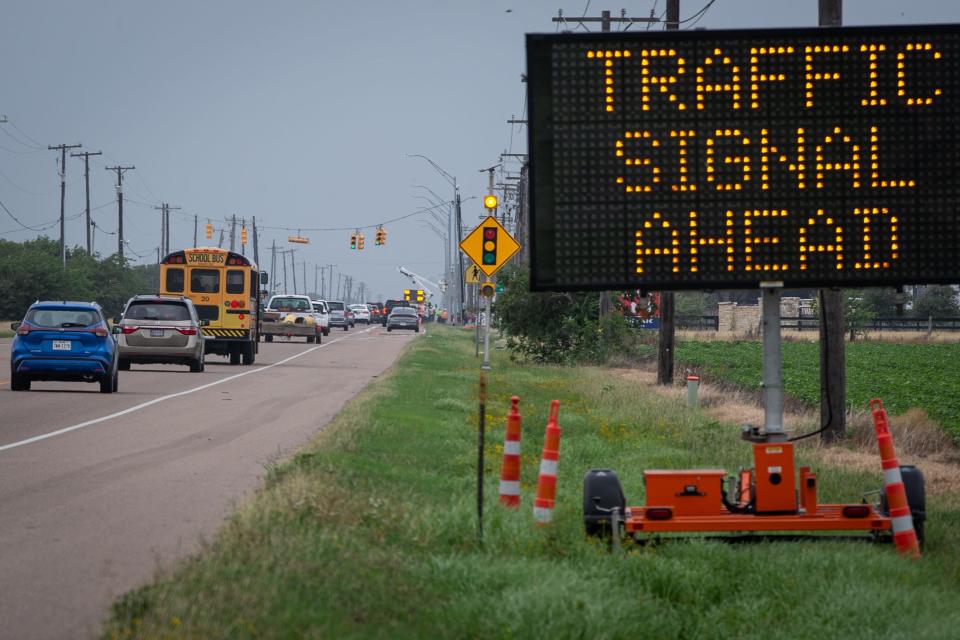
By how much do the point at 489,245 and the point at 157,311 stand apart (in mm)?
8511

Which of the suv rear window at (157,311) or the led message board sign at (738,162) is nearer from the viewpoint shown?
the led message board sign at (738,162)

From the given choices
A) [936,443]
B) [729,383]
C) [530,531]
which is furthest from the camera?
[729,383]

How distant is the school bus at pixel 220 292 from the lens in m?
39.2

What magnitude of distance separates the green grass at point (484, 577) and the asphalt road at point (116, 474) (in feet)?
1.88

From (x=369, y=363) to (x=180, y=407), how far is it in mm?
18814

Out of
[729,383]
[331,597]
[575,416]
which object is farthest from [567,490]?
[729,383]

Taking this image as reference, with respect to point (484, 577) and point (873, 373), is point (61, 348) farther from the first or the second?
point (873, 373)

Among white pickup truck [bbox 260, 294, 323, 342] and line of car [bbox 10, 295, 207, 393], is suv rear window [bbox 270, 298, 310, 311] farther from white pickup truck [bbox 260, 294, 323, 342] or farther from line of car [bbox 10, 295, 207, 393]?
line of car [bbox 10, 295, 207, 393]

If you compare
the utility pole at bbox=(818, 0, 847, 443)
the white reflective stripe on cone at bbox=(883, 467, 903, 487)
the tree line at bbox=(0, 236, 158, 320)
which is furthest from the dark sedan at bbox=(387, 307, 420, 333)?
the white reflective stripe on cone at bbox=(883, 467, 903, 487)

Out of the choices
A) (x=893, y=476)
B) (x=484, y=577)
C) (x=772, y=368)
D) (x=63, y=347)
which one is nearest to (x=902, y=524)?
(x=893, y=476)

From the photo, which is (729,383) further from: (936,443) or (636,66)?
(636,66)

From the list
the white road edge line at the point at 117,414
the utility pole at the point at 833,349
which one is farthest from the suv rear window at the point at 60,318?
the utility pole at the point at 833,349

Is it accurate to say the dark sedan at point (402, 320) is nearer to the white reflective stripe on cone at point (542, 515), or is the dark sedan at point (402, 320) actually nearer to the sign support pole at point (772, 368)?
the sign support pole at point (772, 368)

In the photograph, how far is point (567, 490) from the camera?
12383 mm
